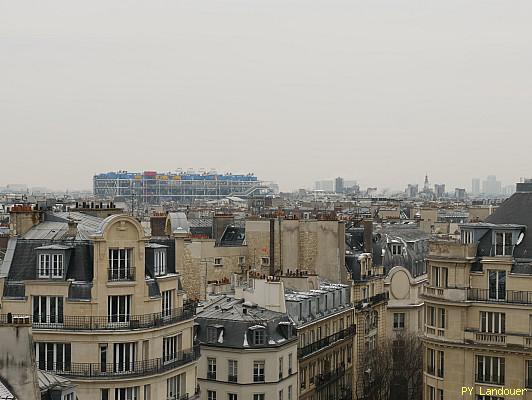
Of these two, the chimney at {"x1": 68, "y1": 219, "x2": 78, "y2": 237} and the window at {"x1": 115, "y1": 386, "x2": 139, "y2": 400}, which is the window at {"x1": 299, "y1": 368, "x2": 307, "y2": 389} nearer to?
the window at {"x1": 115, "y1": 386, "x2": 139, "y2": 400}

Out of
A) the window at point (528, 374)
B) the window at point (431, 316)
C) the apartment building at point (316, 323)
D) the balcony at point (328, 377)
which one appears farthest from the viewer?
the balcony at point (328, 377)

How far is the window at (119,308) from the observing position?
3903cm

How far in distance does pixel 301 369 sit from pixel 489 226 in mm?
15283

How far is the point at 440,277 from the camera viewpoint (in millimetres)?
43750

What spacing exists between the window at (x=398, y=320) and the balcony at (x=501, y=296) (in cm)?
2978

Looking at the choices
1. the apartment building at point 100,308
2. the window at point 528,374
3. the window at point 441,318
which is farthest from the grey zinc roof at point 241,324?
the window at point 528,374

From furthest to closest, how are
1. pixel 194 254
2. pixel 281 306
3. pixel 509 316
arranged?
pixel 194 254 < pixel 281 306 < pixel 509 316

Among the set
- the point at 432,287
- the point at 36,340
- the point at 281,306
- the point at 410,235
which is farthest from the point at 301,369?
the point at 410,235

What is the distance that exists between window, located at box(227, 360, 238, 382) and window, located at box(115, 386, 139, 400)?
29.6 ft

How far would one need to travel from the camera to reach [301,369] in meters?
53.0

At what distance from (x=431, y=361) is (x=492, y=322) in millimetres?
3900

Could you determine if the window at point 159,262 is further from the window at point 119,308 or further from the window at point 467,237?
the window at point 467,237

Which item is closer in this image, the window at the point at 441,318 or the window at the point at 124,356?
the window at the point at 124,356

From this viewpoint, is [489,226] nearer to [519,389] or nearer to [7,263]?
[519,389]
